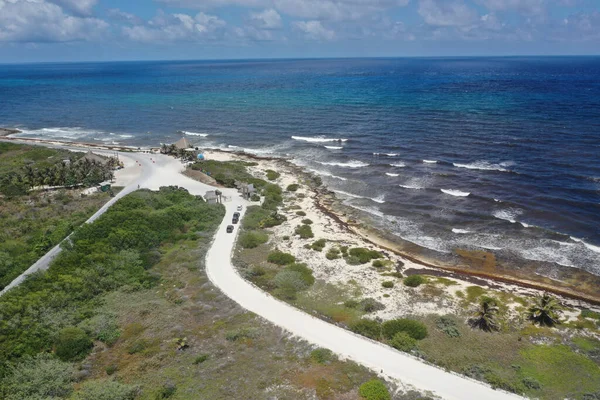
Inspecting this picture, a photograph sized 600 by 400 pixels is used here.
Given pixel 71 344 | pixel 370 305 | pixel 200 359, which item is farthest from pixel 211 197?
pixel 200 359

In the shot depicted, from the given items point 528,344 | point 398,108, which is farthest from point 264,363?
point 398,108

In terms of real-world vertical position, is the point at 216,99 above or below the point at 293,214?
above

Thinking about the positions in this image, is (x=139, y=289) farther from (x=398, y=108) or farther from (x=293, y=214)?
(x=398, y=108)

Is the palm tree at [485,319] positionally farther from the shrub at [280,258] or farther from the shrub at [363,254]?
the shrub at [280,258]

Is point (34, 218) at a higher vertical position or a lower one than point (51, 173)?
lower

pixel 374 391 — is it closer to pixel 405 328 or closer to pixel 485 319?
pixel 405 328

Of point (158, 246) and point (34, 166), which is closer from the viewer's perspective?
point (158, 246)

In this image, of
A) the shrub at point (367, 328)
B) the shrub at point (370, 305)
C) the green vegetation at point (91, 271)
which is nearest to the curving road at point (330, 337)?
the shrub at point (367, 328)
